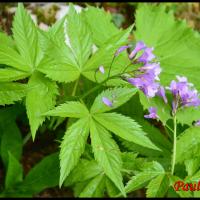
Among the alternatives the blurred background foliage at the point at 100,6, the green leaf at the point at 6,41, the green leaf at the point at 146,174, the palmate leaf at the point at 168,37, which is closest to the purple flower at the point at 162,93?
the palmate leaf at the point at 168,37

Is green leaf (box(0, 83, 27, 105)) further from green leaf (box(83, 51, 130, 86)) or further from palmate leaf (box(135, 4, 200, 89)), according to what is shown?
palmate leaf (box(135, 4, 200, 89))

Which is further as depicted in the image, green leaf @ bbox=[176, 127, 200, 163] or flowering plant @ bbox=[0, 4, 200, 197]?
green leaf @ bbox=[176, 127, 200, 163]

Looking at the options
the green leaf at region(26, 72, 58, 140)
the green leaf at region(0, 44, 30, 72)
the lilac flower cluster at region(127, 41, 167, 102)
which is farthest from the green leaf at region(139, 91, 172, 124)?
the green leaf at region(0, 44, 30, 72)

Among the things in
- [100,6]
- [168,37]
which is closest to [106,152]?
[168,37]

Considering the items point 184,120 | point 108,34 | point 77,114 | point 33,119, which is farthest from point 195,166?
point 108,34

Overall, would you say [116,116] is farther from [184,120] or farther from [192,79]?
[192,79]

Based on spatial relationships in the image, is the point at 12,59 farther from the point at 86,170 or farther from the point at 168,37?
the point at 168,37

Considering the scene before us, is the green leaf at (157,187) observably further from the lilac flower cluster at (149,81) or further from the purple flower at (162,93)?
the purple flower at (162,93)
